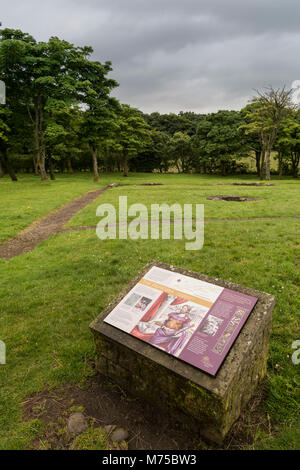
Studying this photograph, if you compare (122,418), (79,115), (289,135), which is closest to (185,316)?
(122,418)

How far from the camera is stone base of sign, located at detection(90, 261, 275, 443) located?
289cm

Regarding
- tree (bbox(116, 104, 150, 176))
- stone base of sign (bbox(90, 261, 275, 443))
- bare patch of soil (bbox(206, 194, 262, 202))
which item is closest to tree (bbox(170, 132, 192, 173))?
tree (bbox(116, 104, 150, 176))

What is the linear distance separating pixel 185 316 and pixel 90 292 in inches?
150

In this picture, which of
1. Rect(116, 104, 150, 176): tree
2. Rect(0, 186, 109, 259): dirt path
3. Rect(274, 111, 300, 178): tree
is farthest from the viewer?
Rect(116, 104, 150, 176): tree

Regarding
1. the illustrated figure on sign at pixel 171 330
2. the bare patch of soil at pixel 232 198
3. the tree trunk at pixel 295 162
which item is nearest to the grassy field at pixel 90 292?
the illustrated figure on sign at pixel 171 330

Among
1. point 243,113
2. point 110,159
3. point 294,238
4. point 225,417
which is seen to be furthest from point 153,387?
point 110,159

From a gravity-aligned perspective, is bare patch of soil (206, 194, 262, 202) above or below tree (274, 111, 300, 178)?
below

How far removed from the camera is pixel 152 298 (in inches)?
159

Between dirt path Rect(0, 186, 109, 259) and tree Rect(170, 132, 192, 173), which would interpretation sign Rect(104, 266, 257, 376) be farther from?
tree Rect(170, 132, 192, 173)

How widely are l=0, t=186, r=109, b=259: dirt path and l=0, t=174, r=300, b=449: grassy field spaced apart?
61 centimetres

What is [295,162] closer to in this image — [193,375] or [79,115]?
[79,115]

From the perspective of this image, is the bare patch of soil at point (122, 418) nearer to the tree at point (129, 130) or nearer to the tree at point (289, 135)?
the tree at point (129, 130)
